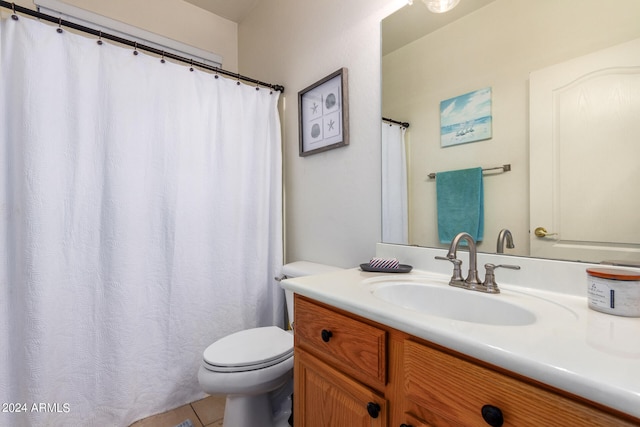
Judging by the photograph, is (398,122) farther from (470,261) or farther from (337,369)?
(337,369)

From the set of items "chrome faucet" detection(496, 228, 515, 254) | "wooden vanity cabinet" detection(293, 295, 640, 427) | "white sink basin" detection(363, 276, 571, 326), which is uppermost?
"chrome faucet" detection(496, 228, 515, 254)

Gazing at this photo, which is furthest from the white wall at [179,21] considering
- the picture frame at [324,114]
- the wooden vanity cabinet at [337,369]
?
the wooden vanity cabinet at [337,369]

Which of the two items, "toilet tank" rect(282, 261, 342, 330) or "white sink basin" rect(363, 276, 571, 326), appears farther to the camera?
"toilet tank" rect(282, 261, 342, 330)

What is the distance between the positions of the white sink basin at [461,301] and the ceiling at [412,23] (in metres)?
0.98

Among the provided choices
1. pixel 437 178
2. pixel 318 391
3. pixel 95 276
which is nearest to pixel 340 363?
pixel 318 391

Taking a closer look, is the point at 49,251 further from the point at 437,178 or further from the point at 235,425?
the point at 437,178

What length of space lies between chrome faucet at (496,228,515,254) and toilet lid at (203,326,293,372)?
938mm

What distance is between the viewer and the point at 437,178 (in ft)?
3.81

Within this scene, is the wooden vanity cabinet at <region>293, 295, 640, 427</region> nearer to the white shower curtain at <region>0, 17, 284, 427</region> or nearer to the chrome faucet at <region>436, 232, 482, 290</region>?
the chrome faucet at <region>436, 232, 482, 290</region>

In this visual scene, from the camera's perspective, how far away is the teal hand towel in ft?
3.40

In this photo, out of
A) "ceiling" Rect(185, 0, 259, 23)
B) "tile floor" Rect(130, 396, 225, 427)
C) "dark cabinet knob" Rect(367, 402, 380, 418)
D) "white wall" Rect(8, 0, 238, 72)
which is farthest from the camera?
"ceiling" Rect(185, 0, 259, 23)

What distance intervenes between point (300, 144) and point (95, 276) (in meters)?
1.23

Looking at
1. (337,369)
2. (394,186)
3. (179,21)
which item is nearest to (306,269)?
(394,186)

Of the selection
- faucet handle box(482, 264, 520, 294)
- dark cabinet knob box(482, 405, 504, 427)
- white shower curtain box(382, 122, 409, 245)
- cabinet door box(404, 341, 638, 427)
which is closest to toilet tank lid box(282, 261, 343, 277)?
white shower curtain box(382, 122, 409, 245)
